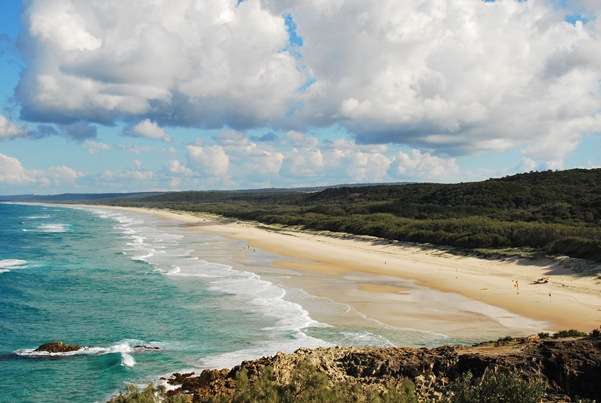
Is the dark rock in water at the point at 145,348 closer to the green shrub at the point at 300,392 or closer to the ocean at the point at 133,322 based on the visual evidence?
the ocean at the point at 133,322

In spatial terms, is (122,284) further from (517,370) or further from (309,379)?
(517,370)

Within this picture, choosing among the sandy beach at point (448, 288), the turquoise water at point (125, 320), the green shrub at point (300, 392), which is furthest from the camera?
the sandy beach at point (448, 288)

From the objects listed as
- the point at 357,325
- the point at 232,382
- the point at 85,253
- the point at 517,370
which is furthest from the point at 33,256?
the point at 517,370

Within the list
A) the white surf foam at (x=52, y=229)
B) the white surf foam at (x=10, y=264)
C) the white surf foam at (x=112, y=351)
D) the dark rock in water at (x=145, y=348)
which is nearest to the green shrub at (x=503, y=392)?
the white surf foam at (x=112, y=351)

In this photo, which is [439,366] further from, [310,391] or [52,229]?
[52,229]

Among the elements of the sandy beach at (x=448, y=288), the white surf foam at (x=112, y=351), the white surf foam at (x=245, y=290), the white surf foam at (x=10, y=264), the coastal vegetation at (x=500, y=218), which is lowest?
the white surf foam at (x=10, y=264)

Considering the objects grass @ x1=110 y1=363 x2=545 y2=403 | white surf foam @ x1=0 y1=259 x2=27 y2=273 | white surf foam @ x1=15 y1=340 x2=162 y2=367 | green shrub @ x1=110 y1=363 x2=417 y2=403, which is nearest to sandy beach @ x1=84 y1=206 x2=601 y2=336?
white surf foam @ x1=15 y1=340 x2=162 y2=367

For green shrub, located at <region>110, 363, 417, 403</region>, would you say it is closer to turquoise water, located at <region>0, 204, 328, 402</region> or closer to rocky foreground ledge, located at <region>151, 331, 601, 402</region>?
rocky foreground ledge, located at <region>151, 331, 601, 402</region>
